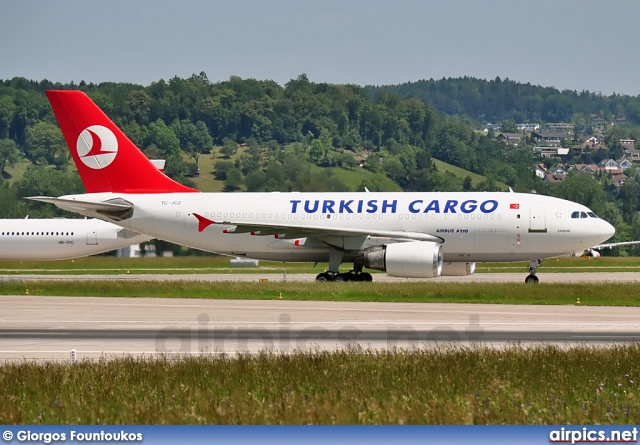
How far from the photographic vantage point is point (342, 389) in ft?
57.0

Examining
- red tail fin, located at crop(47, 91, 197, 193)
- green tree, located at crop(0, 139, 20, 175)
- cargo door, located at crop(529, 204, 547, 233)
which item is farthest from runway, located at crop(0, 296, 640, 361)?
green tree, located at crop(0, 139, 20, 175)

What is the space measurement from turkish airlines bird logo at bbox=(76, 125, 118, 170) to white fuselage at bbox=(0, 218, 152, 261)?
16.2 metres

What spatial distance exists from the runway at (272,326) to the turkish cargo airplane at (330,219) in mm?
10111

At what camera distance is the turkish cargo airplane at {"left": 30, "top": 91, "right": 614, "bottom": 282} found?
4662 cm

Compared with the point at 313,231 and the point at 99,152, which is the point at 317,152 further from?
the point at 313,231

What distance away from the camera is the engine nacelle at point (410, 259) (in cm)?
4400

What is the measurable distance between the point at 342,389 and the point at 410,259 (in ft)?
88.5

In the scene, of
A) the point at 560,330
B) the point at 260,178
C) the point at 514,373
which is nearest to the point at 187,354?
the point at 514,373

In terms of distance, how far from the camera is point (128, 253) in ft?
235

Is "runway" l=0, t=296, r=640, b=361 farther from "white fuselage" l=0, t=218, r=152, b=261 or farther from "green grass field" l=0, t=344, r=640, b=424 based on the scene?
"white fuselage" l=0, t=218, r=152, b=261

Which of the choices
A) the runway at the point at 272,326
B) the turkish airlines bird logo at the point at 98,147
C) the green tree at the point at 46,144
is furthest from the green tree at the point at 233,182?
the runway at the point at 272,326

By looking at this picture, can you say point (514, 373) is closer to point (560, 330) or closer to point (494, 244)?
point (560, 330)

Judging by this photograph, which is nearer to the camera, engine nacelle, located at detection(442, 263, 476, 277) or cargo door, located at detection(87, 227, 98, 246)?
engine nacelle, located at detection(442, 263, 476, 277)

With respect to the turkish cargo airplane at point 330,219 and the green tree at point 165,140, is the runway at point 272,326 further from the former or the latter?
the green tree at point 165,140
